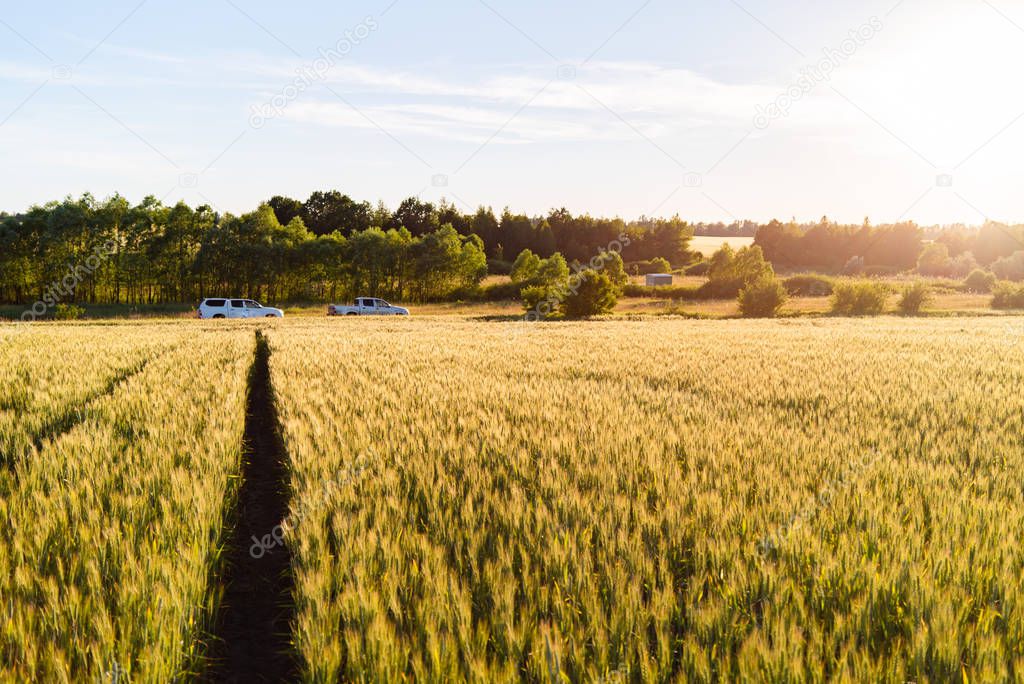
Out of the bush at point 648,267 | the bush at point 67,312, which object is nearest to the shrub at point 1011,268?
the bush at point 648,267

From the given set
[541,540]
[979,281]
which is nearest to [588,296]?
[541,540]

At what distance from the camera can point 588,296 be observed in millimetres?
46719

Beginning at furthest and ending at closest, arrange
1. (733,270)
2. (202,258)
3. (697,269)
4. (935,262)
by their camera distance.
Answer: (935,262), (697,269), (733,270), (202,258)

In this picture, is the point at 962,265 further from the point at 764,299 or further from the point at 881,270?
the point at 764,299

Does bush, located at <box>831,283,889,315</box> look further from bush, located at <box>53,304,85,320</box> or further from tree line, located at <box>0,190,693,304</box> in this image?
bush, located at <box>53,304,85,320</box>

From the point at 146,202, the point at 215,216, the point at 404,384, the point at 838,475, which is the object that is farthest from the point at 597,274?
the point at 146,202

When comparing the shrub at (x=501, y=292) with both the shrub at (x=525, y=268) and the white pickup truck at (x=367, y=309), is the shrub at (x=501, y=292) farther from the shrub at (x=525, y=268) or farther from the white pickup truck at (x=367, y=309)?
the white pickup truck at (x=367, y=309)

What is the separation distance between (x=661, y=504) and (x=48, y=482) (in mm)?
4848

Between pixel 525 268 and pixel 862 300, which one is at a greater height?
pixel 525 268

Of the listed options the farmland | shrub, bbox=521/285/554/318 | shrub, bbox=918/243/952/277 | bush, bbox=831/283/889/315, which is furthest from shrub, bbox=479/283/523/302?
shrub, bbox=918/243/952/277

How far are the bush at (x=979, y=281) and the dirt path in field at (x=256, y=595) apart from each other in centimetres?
10168

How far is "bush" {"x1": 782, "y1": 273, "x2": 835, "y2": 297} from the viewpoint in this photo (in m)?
80.4

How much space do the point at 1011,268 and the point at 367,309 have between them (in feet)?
347

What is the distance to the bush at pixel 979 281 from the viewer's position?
272 ft
